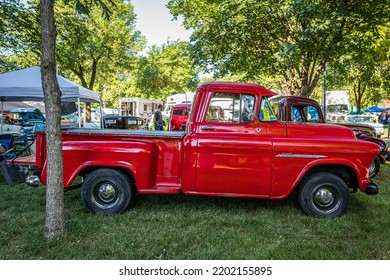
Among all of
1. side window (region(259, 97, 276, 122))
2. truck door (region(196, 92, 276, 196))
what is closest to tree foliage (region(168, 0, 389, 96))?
side window (region(259, 97, 276, 122))

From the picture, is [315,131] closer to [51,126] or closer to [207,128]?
[207,128]

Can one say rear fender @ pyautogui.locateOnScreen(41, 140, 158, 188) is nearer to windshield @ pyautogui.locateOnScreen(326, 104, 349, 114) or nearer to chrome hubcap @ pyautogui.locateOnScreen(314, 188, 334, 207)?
chrome hubcap @ pyautogui.locateOnScreen(314, 188, 334, 207)

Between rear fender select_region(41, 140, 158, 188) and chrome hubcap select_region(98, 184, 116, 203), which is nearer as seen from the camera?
rear fender select_region(41, 140, 158, 188)

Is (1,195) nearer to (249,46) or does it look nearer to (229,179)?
(229,179)

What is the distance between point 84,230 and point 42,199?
→ 78.9 inches

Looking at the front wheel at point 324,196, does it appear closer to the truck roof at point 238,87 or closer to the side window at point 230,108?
the side window at point 230,108

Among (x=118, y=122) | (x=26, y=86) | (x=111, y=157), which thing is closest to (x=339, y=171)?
(x=111, y=157)

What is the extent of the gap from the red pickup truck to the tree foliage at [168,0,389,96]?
19.3 feet

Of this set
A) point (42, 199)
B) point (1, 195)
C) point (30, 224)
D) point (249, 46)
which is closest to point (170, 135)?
point (30, 224)

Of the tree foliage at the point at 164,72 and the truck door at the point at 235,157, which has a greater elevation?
the tree foliage at the point at 164,72

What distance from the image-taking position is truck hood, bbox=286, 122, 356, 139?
15.2ft

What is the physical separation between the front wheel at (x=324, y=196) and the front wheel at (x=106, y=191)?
2672mm

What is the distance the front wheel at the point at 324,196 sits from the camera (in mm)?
4547

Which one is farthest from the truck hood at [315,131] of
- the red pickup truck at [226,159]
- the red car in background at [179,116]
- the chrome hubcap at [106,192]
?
the red car in background at [179,116]
